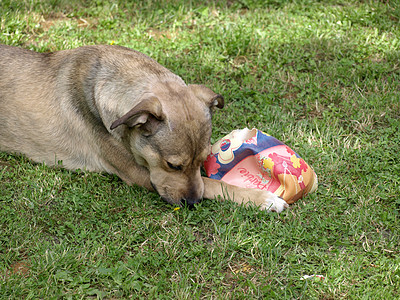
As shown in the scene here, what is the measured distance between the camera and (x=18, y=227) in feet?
13.9

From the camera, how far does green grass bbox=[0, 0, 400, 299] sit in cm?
377

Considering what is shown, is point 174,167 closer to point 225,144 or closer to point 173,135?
point 173,135

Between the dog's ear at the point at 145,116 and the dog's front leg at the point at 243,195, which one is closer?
the dog's ear at the point at 145,116

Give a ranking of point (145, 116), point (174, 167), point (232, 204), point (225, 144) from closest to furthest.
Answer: point (145, 116) → point (174, 167) → point (232, 204) → point (225, 144)

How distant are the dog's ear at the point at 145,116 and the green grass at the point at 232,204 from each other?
0.84 meters

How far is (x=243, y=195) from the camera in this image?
458 centimetres

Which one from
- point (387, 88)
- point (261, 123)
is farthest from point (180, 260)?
point (387, 88)

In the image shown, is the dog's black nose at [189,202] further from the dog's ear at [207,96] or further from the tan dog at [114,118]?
the dog's ear at [207,96]

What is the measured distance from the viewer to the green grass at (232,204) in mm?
3766

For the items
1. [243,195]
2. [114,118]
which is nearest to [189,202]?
[243,195]

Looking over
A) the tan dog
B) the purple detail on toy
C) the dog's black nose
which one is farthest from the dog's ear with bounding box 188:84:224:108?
the dog's black nose

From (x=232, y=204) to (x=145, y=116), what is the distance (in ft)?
3.81

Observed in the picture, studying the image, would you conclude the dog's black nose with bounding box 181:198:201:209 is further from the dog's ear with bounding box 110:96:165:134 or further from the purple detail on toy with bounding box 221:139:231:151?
the dog's ear with bounding box 110:96:165:134

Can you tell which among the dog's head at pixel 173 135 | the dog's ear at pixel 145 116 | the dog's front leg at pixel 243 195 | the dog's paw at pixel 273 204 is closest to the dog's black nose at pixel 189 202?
the dog's head at pixel 173 135
